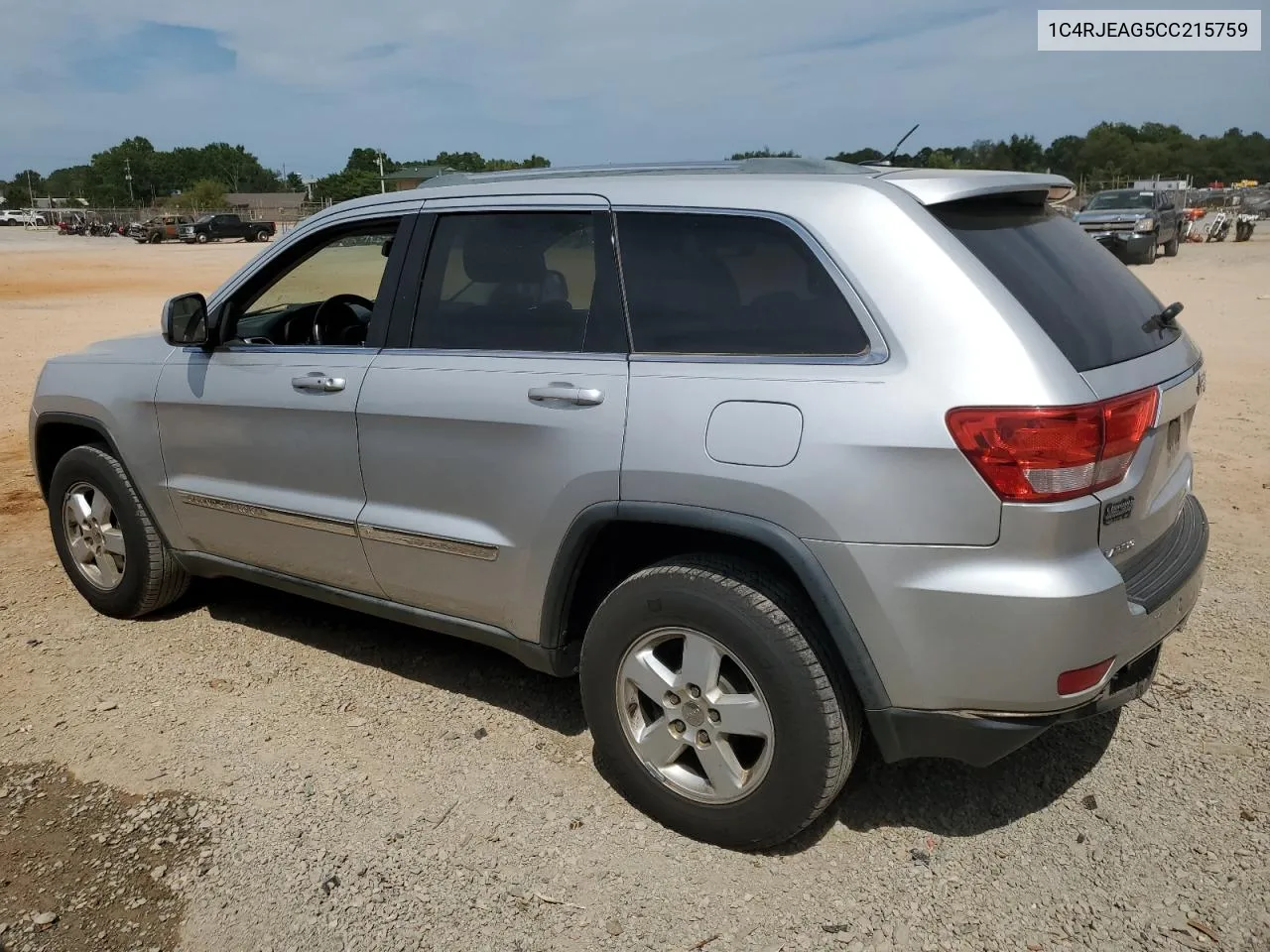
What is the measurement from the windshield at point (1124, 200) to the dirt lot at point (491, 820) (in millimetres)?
24945

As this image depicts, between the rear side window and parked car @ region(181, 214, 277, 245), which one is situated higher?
parked car @ region(181, 214, 277, 245)

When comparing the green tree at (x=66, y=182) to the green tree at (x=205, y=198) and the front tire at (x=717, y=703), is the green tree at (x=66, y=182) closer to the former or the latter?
the green tree at (x=205, y=198)

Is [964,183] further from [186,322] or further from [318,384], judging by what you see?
[186,322]

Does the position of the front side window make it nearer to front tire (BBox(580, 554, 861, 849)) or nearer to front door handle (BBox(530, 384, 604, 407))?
front door handle (BBox(530, 384, 604, 407))

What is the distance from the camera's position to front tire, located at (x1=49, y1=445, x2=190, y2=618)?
458 cm

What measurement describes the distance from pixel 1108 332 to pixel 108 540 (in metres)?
4.13

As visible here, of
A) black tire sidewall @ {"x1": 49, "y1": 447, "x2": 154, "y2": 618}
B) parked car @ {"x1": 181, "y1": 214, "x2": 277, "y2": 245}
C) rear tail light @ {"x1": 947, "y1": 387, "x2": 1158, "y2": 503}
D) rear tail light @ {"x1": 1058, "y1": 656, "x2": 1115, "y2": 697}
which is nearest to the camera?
rear tail light @ {"x1": 947, "y1": 387, "x2": 1158, "y2": 503}

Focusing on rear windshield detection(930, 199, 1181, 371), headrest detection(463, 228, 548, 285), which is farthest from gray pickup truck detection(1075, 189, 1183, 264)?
headrest detection(463, 228, 548, 285)

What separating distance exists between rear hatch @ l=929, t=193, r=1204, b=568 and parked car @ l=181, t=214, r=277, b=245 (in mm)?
54361

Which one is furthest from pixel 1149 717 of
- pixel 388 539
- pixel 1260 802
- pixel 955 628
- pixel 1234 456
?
pixel 1234 456

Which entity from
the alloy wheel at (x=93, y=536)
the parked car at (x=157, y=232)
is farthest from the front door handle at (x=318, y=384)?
the parked car at (x=157, y=232)

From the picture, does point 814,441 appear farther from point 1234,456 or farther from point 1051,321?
point 1234,456

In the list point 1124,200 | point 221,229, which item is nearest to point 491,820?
point 1124,200

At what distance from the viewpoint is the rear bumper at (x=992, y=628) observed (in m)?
2.52
